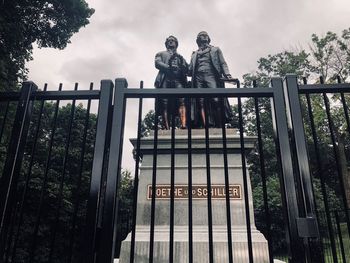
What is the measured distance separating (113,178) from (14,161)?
80cm

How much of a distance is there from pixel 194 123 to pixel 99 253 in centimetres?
466

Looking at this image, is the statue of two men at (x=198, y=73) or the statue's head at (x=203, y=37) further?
the statue's head at (x=203, y=37)

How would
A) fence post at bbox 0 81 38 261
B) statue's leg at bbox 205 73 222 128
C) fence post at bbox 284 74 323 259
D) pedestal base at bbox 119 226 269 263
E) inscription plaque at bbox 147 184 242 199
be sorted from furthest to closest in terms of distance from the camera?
1. statue's leg at bbox 205 73 222 128
2. inscription plaque at bbox 147 184 242 199
3. pedestal base at bbox 119 226 269 263
4. fence post at bbox 0 81 38 261
5. fence post at bbox 284 74 323 259

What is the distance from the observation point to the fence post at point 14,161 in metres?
2.45

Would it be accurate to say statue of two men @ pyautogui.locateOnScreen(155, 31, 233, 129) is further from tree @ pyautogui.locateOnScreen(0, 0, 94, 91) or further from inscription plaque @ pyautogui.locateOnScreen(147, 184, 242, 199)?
tree @ pyautogui.locateOnScreen(0, 0, 94, 91)

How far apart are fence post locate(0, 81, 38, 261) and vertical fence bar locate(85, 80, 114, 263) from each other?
61 centimetres

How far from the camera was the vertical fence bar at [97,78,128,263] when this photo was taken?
2.24m

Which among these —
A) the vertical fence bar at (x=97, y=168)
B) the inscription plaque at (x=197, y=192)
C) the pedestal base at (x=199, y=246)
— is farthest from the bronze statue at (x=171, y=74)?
the vertical fence bar at (x=97, y=168)

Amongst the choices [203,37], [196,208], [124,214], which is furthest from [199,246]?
[124,214]

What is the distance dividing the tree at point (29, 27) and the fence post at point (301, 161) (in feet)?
36.2

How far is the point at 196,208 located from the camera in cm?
504

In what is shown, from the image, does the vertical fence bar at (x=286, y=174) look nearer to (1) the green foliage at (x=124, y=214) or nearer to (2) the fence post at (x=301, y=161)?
(2) the fence post at (x=301, y=161)

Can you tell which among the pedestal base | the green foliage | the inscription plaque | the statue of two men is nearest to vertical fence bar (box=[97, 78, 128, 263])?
the green foliage

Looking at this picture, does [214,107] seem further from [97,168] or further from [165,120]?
[97,168]
